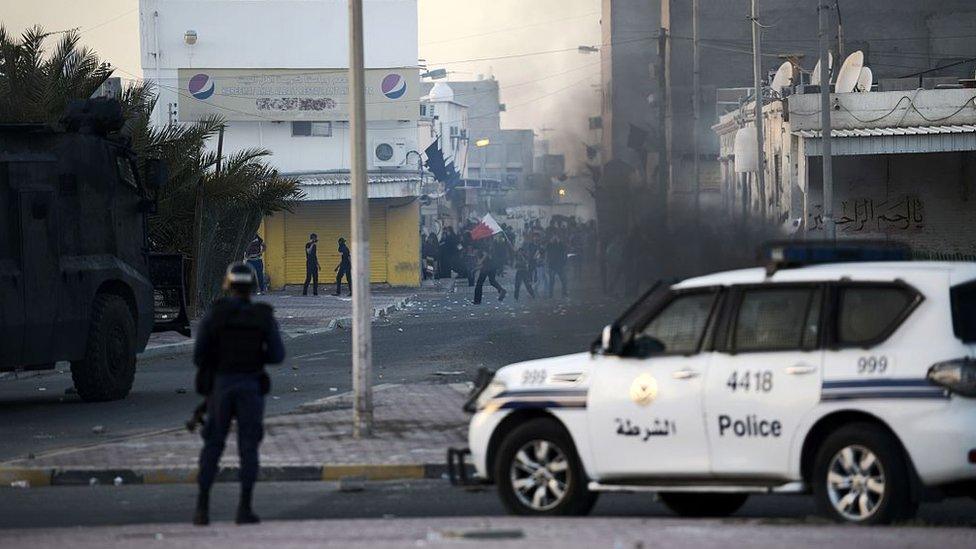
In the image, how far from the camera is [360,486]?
12.9 m

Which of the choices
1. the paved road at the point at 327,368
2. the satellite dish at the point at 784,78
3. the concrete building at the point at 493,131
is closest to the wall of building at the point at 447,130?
the concrete building at the point at 493,131

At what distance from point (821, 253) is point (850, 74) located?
3921cm

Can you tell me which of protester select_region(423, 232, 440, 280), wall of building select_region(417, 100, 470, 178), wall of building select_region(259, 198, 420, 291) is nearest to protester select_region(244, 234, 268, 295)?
wall of building select_region(259, 198, 420, 291)

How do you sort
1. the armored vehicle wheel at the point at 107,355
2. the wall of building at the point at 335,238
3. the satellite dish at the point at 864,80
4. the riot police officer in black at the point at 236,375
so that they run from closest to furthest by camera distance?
the riot police officer in black at the point at 236,375
the armored vehicle wheel at the point at 107,355
the satellite dish at the point at 864,80
the wall of building at the point at 335,238

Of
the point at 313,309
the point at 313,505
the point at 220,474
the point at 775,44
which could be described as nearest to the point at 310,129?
the point at 775,44

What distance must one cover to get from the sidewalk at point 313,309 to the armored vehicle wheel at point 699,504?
14.5 m

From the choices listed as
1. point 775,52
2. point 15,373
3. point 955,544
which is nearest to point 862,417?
point 955,544

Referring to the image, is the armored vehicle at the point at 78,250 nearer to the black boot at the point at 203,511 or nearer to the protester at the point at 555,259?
the black boot at the point at 203,511

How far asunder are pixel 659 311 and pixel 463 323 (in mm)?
25053

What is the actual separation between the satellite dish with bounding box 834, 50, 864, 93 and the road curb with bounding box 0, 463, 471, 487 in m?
36.7

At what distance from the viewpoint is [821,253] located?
10570 mm

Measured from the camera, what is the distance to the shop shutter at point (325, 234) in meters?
61.8

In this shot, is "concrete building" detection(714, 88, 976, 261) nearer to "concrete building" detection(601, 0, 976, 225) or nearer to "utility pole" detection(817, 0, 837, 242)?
"utility pole" detection(817, 0, 837, 242)

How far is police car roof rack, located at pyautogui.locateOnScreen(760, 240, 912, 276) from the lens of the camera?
10406 mm
